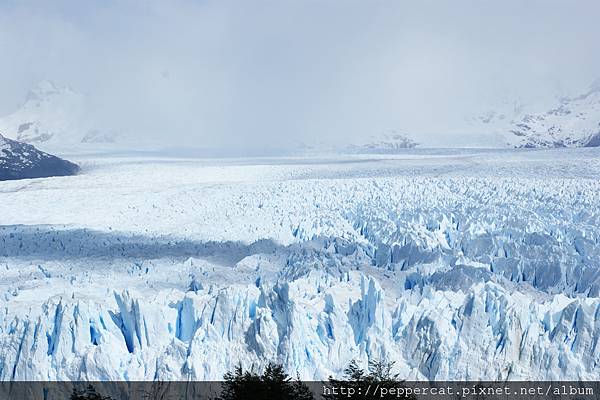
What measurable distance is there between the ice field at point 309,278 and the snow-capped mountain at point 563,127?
54923 mm

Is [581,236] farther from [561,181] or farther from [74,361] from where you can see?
[74,361]

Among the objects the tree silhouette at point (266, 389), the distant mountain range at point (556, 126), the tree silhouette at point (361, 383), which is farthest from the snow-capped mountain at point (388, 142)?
the tree silhouette at point (266, 389)

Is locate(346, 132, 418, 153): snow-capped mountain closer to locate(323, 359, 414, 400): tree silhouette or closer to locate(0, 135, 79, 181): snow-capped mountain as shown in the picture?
locate(0, 135, 79, 181): snow-capped mountain

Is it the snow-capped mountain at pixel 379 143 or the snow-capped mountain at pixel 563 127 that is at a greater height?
the snow-capped mountain at pixel 563 127

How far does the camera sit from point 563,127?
3359 inches

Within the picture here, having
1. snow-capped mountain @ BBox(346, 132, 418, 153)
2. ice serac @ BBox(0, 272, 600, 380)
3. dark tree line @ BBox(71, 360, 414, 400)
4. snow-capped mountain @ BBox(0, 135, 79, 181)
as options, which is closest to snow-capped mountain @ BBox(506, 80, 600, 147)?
snow-capped mountain @ BBox(346, 132, 418, 153)

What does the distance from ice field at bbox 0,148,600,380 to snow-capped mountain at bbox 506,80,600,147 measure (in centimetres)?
5492

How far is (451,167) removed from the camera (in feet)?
97.4

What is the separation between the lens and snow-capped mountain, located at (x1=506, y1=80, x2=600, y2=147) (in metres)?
79.2

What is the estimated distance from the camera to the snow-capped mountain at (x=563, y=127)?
260ft

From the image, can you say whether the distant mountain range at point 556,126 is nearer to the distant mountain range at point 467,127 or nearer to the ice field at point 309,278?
the distant mountain range at point 467,127

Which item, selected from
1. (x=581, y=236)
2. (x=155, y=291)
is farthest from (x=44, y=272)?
(x=581, y=236)

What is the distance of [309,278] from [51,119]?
10592cm

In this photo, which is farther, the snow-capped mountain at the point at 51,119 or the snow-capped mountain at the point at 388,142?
the snow-capped mountain at the point at 51,119
